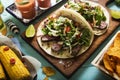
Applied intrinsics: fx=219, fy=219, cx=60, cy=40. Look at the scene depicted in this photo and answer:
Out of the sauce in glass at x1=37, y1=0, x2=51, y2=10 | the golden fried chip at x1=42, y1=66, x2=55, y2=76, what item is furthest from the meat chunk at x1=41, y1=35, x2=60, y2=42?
the sauce in glass at x1=37, y1=0, x2=51, y2=10

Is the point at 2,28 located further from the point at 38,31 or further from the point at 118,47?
the point at 118,47

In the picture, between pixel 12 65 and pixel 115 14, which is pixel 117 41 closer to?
pixel 115 14

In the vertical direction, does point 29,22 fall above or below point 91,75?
above

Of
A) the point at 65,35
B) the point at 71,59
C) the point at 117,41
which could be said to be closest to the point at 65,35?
the point at 65,35

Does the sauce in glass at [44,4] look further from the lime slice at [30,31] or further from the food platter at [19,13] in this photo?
the lime slice at [30,31]

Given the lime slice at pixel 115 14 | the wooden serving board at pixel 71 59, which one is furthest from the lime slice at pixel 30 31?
the lime slice at pixel 115 14

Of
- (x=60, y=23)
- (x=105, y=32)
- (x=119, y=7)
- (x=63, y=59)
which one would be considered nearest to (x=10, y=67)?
(x=63, y=59)

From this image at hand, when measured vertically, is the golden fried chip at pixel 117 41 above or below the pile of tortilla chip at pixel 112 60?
above
